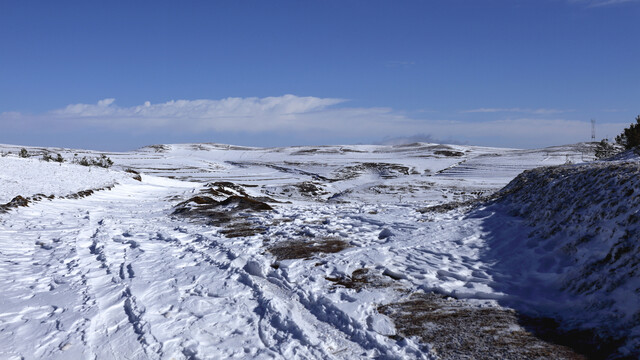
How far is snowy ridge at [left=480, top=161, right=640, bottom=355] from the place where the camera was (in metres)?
6.18

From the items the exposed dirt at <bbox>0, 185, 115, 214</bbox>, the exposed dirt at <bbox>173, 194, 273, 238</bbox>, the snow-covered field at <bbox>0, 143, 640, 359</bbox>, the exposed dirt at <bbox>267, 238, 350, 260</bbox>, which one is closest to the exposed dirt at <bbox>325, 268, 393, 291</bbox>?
the snow-covered field at <bbox>0, 143, 640, 359</bbox>

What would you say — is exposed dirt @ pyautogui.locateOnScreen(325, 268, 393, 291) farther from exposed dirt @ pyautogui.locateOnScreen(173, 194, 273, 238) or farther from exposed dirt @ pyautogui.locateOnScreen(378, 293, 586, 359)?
exposed dirt @ pyautogui.locateOnScreen(173, 194, 273, 238)

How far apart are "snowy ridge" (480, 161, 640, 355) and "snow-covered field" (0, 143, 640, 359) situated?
0.11 ft

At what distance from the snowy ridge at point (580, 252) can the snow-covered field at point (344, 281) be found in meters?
0.03

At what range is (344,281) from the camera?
867 centimetres

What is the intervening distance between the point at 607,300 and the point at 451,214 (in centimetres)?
847

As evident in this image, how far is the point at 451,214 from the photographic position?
1479 cm

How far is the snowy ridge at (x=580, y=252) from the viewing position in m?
6.18

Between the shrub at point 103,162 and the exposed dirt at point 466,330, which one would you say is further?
→ the shrub at point 103,162

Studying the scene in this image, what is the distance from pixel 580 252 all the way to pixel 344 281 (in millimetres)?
4509

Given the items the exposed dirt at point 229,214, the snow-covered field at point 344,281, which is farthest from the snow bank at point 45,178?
the exposed dirt at point 229,214

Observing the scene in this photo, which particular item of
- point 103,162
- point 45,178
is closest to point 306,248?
point 45,178

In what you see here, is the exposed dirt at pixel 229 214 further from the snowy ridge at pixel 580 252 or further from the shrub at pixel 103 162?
the shrub at pixel 103 162

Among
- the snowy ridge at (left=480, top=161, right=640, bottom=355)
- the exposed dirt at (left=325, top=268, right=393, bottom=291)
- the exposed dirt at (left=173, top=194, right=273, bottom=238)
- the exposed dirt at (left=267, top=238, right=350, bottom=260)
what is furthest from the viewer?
the exposed dirt at (left=173, top=194, right=273, bottom=238)
